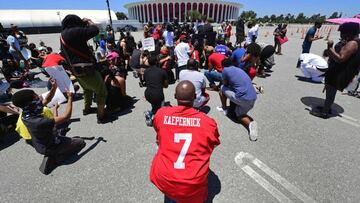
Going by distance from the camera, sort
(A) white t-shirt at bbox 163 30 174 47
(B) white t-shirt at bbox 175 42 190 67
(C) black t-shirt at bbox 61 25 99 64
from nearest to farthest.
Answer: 1. (C) black t-shirt at bbox 61 25 99 64
2. (B) white t-shirt at bbox 175 42 190 67
3. (A) white t-shirt at bbox 163 30 174 47

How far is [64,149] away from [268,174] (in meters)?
3.26

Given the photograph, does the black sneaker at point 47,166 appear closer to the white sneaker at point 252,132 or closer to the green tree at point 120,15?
the white sneaker at point 252,132

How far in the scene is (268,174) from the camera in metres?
3.02

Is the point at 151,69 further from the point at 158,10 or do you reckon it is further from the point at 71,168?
the point at 158,10

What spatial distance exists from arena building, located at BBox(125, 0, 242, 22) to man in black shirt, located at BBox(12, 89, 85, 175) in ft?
273

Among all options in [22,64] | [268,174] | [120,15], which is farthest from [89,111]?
[120,15]

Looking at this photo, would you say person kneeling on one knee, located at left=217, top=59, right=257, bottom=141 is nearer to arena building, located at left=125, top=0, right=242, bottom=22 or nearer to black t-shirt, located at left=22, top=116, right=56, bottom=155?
black t-shirt, located at left=22, top=116, right=56, bottom=155

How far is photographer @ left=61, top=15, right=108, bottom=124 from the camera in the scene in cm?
360

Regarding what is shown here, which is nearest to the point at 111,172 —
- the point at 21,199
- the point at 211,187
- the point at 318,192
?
the point at 21,199

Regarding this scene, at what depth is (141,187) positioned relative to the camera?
281 cm

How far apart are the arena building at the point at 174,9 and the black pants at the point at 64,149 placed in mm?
82925

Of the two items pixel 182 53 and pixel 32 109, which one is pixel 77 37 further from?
pixel 182 53

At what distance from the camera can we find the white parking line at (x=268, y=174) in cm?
265

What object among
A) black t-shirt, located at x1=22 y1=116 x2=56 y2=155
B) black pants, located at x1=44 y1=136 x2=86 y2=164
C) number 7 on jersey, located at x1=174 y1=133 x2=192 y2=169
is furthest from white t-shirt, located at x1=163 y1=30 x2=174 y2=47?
number 7 on jersey, located at x1=174 y1=133 x2=192 y2=169
